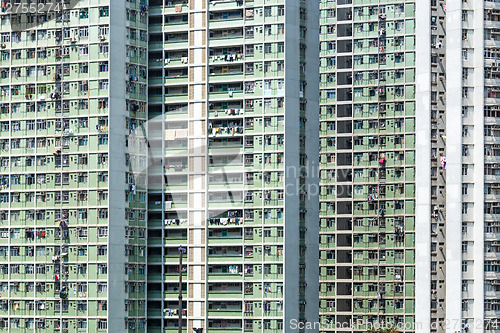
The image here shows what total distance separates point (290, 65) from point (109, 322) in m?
24.0

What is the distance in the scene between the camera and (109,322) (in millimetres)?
86875

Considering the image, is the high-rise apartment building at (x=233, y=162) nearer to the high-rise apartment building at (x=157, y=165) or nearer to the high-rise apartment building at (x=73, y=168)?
the high-rise apartment building at (x=157, y=165)

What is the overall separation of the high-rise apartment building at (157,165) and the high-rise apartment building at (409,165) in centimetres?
1222

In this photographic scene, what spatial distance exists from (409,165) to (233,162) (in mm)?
22472

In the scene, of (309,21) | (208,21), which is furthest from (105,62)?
(309,21)

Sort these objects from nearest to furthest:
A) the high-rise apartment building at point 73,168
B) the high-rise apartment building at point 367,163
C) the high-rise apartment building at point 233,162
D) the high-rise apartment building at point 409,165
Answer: the high-rise apartment building at point 233,162
the high-rise apartment building at point 73,168
the high-rise apartment building at point 409,165
the high-rise apartment building at point 367,163

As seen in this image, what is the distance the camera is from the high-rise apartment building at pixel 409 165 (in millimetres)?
91125

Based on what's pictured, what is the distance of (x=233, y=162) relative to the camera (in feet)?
297

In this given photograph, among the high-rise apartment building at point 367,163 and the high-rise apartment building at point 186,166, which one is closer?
the high-rise apartment building at point 186,166

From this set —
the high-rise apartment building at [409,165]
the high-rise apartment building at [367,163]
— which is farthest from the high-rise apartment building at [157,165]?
the high-rise apartment building at [367,163]

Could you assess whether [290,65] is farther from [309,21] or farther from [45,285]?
[45,285]

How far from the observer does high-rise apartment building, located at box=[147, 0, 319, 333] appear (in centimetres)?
8806

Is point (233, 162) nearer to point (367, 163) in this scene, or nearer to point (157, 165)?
point (157, 165)

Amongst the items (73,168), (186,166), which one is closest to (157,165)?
(186,166)
